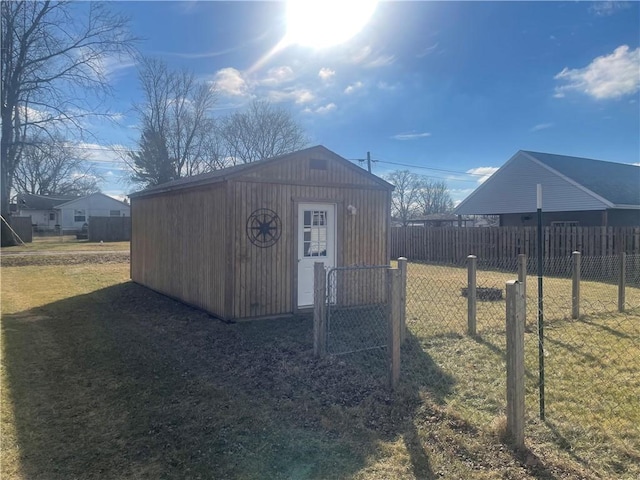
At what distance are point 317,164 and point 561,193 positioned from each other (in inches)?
634

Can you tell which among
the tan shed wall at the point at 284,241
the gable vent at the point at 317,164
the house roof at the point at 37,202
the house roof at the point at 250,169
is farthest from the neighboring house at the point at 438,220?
the house roof at the point at 37,202

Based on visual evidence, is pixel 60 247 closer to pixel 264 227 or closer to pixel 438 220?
pixel 264 227

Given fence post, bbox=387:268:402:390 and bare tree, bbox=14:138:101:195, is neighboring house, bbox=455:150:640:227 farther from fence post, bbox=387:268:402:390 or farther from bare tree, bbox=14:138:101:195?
bare tree, bbox=14:138:101:195

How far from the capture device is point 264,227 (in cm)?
735

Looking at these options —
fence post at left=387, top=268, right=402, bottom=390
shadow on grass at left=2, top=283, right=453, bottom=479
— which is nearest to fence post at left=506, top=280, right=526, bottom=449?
shadow on grass at left=2, top=283, right=453, bottom=479

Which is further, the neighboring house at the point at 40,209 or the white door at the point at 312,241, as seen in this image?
the neighboring house at the point at 40,209

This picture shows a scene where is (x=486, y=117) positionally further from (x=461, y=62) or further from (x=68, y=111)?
(x=68, y=111)

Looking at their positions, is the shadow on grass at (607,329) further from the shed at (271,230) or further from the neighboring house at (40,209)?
the neighboring house at (40,209)

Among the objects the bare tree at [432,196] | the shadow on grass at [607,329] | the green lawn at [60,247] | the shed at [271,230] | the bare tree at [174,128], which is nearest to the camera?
the shadow on grass at [607,329]

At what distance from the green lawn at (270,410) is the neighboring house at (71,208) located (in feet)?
128

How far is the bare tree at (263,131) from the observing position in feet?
111

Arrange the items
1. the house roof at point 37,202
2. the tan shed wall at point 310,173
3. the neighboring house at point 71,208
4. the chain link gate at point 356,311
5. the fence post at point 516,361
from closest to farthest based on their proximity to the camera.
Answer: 1. the fence post at point 516,361
2. the chain link gate at point 356,311
3. the tan shed wall at point 310,173
4. the neighboring house at point 71,208
5. the house roof at point 37,202

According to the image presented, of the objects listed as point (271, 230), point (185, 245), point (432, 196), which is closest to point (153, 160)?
point (185, 245)

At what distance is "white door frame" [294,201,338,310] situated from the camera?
7.80 meters
